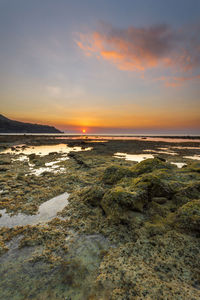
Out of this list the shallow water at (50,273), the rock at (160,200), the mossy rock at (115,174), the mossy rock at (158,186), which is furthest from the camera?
the mossy rock at (115,174)

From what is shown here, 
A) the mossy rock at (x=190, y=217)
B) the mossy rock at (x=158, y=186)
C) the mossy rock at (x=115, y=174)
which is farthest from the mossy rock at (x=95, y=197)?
the mossy rock at (x=190, y=217)

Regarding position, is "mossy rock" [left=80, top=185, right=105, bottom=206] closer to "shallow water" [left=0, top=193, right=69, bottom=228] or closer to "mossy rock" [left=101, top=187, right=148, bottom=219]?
"mossy rock" [left=101, top=187, right=148, bottom=219]

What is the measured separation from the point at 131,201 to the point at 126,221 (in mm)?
705

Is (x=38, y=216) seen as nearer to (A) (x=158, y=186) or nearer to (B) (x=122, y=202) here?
(B) (x=122, y=202)

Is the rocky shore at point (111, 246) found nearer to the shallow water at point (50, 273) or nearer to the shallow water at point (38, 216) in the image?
the shallow water at point (50, 273)

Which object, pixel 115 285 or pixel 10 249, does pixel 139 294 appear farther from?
pixel 10 249

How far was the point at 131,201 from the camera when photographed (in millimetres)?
5047

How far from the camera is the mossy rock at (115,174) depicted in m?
7.93

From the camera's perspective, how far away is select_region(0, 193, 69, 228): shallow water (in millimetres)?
4961

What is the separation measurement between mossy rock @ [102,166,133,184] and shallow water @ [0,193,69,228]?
2.73 metres

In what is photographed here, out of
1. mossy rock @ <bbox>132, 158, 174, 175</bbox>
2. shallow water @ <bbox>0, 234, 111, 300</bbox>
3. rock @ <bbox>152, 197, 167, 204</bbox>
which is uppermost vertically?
mossy rock @ <bbox>132, 158, 174, 175</bbox>

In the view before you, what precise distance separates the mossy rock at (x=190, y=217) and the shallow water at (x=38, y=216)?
4423mm

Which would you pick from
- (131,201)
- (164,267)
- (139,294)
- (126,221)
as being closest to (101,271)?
(139,294)

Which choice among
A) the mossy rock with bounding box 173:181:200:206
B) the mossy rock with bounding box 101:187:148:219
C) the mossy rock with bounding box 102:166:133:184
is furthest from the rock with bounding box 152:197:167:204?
the mossy rock with bounding box 102:166:133:184
